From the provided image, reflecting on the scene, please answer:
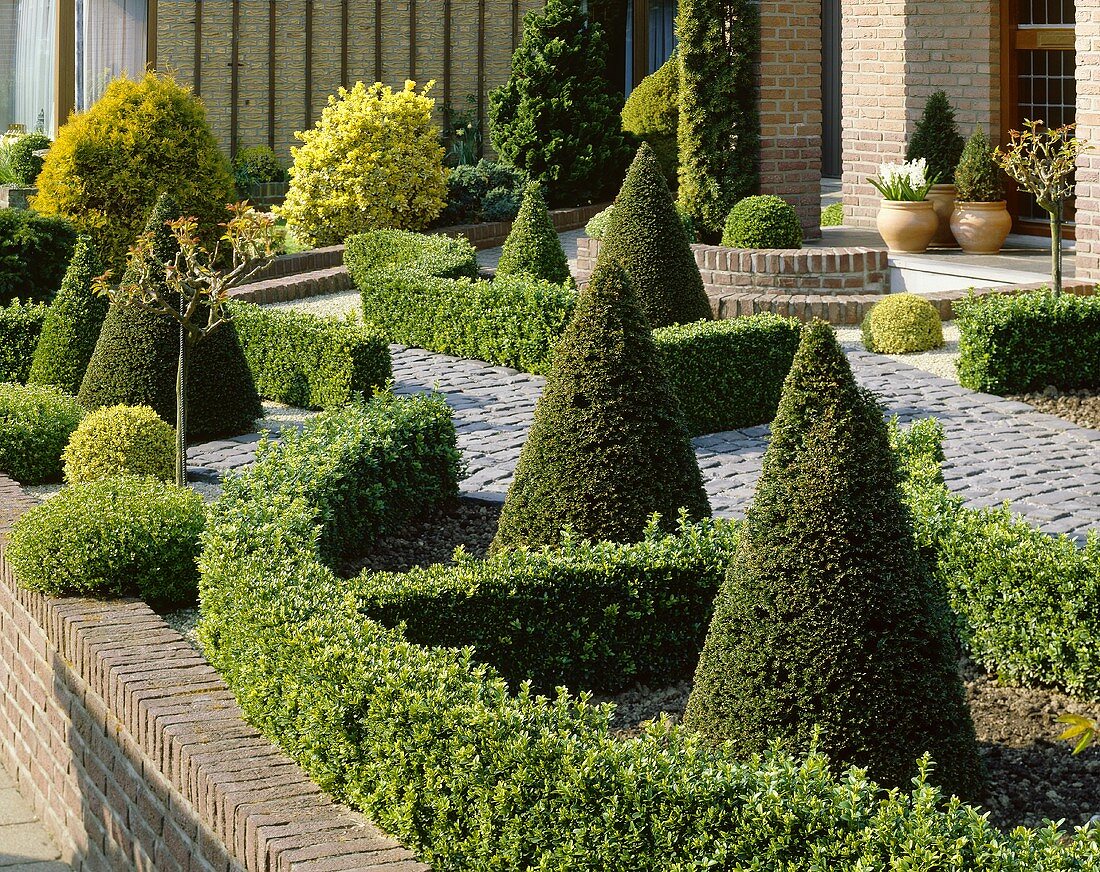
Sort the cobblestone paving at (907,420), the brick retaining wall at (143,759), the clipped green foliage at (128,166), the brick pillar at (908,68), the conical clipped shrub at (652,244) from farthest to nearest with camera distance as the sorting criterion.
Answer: the brick pillar at (908,68), the clipped green foliage at (128,166), the conical clipped shrub at (652,244), the cobblestone paving at (907,420), the brick retaining wall at (143,759)

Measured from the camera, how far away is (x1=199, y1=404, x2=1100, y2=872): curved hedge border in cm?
439

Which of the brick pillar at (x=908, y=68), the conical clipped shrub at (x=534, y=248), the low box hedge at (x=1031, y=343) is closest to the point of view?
the low box hedge at (x=1031, y=343)

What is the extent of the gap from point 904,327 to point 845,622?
8.27m

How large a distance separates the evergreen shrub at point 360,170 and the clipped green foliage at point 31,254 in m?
3.69

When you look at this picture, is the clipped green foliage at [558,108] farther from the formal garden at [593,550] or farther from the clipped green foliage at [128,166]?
the formal garden at [593,550]

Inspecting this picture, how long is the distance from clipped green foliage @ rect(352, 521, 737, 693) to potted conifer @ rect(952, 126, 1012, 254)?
1052cm

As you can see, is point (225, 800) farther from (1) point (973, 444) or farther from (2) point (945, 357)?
(2) point (945, 357)

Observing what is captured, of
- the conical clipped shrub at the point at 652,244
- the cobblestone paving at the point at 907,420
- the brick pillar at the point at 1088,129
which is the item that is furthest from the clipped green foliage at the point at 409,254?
the brick pillar at the point at 1088,129

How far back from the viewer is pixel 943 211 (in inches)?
688

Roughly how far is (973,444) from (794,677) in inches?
230

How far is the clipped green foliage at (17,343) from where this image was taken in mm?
12578

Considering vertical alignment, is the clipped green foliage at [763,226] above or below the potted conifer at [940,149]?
below

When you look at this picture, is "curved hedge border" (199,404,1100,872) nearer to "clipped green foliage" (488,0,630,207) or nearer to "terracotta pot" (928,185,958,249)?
"terracotta pot" (928,185,958,249)

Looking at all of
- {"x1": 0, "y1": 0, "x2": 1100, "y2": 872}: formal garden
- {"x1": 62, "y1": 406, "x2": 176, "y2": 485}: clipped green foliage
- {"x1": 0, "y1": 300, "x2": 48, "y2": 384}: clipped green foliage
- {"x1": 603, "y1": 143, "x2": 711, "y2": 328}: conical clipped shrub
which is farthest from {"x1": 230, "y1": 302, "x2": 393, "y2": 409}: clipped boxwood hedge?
{"x1": 603, "y1": 143, "x2": 711, "y2": 328}: conical clipped shrub
